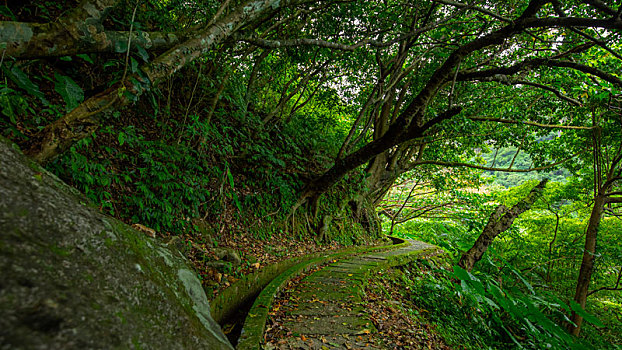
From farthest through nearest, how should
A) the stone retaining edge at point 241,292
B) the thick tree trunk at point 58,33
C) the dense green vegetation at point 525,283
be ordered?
the dense green vegetation at point 525,283
the stone retaining edge at point 241,292
the thick tree trunk at point 58,33

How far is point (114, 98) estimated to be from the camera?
91.4 inches

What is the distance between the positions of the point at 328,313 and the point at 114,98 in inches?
134

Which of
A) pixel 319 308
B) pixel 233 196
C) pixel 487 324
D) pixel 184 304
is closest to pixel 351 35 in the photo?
pixel 233 196

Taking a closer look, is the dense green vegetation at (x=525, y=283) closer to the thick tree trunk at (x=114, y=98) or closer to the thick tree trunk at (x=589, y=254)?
the thick tree trunk at (x=589, y=254)

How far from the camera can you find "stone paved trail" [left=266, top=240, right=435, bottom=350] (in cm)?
289

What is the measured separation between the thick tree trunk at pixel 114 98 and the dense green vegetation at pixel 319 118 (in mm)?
14

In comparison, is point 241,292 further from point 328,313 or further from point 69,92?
point 69,92

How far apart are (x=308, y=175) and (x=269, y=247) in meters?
2.71

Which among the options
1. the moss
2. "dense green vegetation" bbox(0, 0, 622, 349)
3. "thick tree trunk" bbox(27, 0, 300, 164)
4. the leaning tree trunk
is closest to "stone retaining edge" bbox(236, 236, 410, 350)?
"dense green vegetation" bbox(0, 0, 622, 349)

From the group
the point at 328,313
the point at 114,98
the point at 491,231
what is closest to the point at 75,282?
the point at 114,98

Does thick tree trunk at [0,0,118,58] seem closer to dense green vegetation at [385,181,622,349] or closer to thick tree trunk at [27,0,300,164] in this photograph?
thick tree trunk at [27,0,300,164]

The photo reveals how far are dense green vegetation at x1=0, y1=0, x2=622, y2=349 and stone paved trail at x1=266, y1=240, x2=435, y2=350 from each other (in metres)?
1.17

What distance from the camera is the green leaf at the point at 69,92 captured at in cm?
225

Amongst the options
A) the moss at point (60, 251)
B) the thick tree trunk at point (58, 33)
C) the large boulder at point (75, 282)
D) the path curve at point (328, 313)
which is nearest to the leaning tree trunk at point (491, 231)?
the path curve at point (328, 313)
